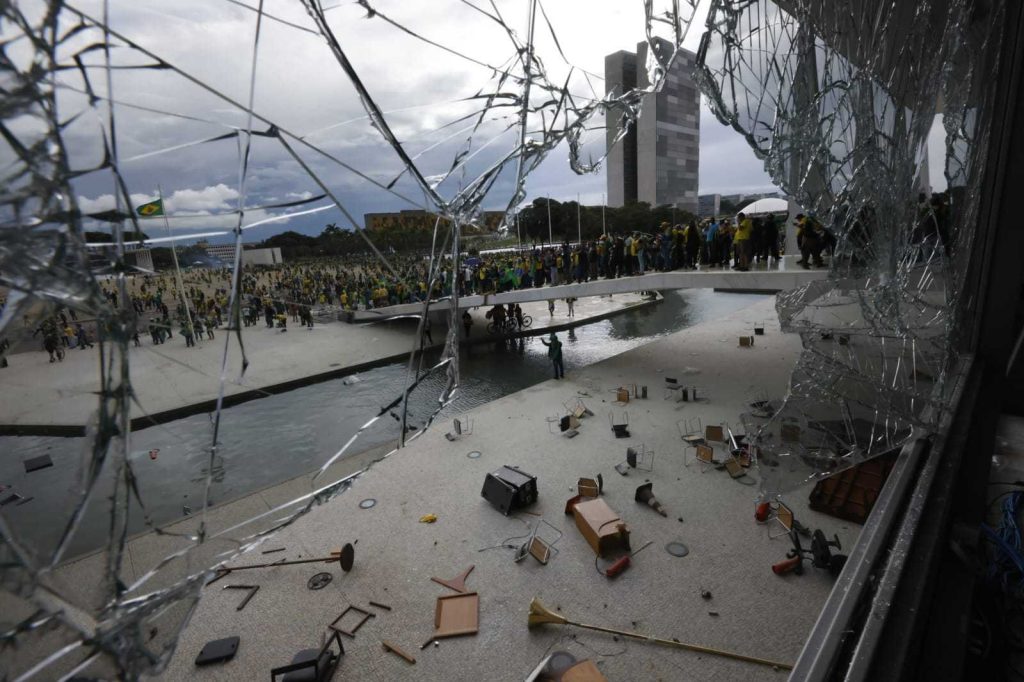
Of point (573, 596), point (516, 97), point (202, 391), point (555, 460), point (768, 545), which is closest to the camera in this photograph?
point (202, 391)

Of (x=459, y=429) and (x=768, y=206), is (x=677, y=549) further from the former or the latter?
(x=768, y=206)

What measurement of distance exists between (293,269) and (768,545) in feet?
14.6

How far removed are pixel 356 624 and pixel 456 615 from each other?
803mm

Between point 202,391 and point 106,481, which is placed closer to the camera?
point 106,481

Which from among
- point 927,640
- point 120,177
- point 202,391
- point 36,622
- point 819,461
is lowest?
point 927,640

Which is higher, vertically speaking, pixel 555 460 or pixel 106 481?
→ pixel 106 481

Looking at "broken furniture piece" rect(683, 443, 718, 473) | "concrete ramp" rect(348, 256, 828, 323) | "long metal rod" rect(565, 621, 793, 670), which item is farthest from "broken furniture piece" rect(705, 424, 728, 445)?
"long metal rod" rect(565, 621, 793, 670)

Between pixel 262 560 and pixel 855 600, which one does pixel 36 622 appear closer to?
pixel 855 600

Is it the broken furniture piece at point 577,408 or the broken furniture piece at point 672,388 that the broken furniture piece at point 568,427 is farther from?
the broken furniture piece at point 672,388

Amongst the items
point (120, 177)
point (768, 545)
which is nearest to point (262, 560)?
point (120, 177)

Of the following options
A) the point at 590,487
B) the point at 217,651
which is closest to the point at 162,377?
the point at 217,651

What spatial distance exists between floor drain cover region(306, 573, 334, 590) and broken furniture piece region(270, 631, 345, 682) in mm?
755

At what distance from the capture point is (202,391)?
3.81 feet

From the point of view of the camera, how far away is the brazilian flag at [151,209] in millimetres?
967
